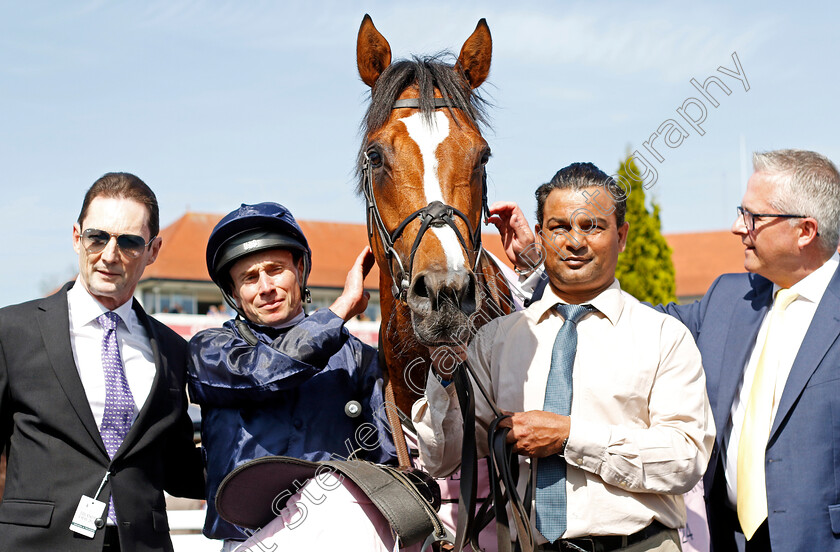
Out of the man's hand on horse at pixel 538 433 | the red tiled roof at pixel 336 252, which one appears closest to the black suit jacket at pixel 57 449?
the man's hand on horse at pixel 538 433

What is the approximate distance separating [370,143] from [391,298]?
65 cm

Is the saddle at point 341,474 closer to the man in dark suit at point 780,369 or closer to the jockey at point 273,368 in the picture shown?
the jockey at point 273,368

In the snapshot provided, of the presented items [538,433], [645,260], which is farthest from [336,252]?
[538,433]

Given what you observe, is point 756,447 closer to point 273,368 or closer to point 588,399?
point 588,399

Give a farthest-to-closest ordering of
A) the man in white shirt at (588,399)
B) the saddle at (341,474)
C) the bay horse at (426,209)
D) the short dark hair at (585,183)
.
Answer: the short dark hair at (585,183) < the bay horse at (426,209) < the man in white shirt at (588,399) < the saddle at (341,474)

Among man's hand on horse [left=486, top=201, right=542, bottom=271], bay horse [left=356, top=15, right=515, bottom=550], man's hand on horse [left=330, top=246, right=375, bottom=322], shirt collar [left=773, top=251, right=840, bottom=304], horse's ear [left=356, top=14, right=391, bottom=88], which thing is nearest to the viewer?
bay horse [left=356, top=15, right=515, bottom=550]

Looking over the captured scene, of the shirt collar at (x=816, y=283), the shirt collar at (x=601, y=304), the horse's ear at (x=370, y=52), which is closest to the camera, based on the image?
the shirt collar at (x=601, y=304)

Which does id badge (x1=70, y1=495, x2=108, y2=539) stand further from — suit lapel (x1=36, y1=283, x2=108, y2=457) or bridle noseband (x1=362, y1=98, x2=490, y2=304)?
bridle noseband (x1=362, y1=98, x2=490, y2=304)

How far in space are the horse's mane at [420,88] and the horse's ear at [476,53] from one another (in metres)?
0.16

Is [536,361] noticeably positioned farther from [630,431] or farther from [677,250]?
[677,250]

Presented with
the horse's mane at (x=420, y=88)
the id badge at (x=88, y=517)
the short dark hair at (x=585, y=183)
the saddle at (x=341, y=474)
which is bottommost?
the id badge at (x=88, y=517)

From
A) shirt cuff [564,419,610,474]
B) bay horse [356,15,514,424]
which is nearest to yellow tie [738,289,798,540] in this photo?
shirt cuff [564,419,610,474]

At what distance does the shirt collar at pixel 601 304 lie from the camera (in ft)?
8.87

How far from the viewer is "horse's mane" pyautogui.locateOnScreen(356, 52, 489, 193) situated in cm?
320
